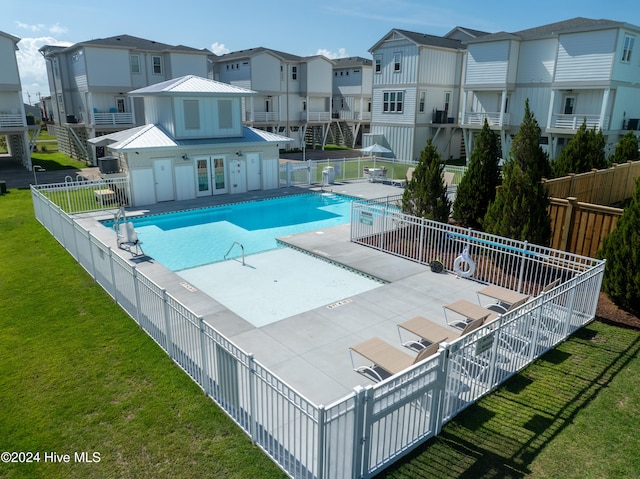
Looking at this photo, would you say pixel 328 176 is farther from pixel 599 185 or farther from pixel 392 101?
pixel 599 185

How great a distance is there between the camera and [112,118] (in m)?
34.3

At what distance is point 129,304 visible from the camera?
33.6ft

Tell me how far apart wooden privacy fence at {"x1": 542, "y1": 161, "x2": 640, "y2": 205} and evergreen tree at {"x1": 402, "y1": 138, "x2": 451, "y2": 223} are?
3215 millimetres

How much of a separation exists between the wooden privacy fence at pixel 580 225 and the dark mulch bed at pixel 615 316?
2.33m

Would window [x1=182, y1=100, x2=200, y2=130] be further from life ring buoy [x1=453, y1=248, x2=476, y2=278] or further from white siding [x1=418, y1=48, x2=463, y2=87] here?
white siding [x1=418, y1=48, x2=463, y2=87]

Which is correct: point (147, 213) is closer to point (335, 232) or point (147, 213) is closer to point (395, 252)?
point (335, 232)

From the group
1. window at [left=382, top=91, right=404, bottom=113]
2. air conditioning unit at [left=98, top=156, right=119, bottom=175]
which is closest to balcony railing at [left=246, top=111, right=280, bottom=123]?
window at [left=382, top=91, right=404, bottom=113]

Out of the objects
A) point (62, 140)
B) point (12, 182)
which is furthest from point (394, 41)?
point (62, 140)

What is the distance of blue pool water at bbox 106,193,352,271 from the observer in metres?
16.5

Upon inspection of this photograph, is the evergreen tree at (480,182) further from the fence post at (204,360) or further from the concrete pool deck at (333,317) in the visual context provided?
the fence post at (204,360)

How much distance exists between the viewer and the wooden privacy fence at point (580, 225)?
12.5 m

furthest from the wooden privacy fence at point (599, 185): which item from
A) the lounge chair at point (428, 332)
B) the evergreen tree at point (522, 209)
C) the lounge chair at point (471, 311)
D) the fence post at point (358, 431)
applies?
the fence post at point (358, 431)

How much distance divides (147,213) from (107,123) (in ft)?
58.0

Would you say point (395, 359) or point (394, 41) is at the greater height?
point (394, 41)
